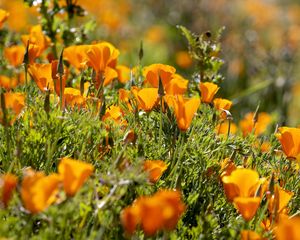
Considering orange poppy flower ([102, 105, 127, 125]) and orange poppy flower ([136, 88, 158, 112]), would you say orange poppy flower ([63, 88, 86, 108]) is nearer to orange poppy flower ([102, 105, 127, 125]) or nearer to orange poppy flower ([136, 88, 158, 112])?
orange poppy flower ([102, 105, 127, 125])

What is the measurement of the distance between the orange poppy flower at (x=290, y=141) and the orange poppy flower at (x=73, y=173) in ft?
2.65

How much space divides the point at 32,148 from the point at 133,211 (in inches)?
25.9

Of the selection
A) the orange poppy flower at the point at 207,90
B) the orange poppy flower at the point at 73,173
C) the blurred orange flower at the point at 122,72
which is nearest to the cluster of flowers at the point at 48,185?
the orange poppy flower at the point at 73,173

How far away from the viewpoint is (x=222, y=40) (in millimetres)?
7008

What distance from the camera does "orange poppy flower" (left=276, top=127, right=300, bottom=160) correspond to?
2008 mm

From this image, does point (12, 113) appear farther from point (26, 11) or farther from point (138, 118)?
point (26, 11)

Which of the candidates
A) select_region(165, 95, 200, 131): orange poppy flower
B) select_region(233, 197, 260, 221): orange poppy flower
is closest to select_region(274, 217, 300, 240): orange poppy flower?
select_region(233, 197, 260, 221): orange poppy flower

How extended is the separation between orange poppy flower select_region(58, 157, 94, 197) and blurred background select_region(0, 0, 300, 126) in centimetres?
188

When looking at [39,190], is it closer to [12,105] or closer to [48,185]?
[48,185]

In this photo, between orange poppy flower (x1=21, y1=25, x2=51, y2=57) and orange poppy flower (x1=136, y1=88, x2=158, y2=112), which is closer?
orange poppy flower (x1=136, y1=88, x2=158, y2=112)

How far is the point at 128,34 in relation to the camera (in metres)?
6.82

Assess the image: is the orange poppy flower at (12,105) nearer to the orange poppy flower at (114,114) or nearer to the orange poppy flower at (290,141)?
the orange poppy flower at (114,114)

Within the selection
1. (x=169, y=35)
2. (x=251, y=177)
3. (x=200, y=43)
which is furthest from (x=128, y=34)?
(x=251, y=177)

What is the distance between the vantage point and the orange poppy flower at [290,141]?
6.59 ft
